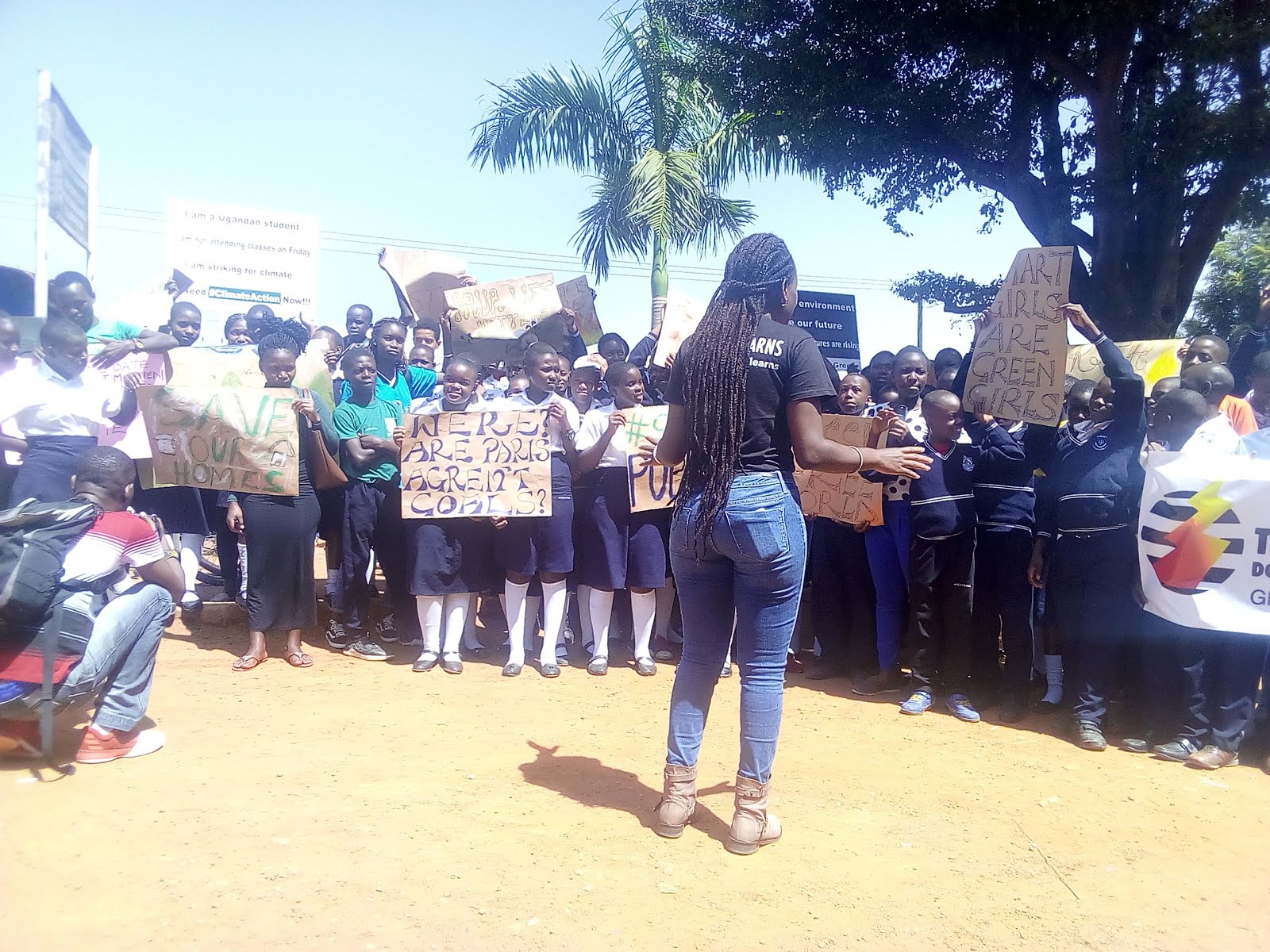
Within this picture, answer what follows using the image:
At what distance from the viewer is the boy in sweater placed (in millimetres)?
5582

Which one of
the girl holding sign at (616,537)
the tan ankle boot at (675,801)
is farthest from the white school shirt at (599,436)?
the tan ankle boot at (675,801)

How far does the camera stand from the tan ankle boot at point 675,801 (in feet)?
11.9

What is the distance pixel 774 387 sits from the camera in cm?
347

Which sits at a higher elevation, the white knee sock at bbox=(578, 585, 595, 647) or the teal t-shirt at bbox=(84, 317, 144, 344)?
the teal t-shirt at bbox=(84, 317, 144, 344)

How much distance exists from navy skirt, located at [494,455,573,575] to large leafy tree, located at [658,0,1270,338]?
8201 millimetres

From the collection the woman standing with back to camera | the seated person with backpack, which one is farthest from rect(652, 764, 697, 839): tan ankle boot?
the seated person with backpack

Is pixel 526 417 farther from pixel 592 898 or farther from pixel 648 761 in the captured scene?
pixel 592 898

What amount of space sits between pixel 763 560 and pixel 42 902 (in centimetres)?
271

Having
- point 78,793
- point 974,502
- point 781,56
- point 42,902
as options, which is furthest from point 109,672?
point 781,56

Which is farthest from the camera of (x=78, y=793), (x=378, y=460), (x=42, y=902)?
(x=378, y=460)

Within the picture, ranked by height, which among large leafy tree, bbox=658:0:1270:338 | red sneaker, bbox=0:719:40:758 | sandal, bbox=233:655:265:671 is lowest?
sandal, bbox=233:655:265:671

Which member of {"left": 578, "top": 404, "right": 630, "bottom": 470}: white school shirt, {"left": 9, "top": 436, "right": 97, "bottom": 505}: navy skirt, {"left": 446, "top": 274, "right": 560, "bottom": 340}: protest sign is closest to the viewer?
{"left": 9, "top": 436, "right": 97, "bottom": 505}: navy skirt

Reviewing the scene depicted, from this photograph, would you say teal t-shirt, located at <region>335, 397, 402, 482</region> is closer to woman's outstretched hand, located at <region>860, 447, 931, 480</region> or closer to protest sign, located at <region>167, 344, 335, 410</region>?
protest sign, located at <region>167, 344, 335, 410</region>

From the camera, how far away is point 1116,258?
11.4 m
